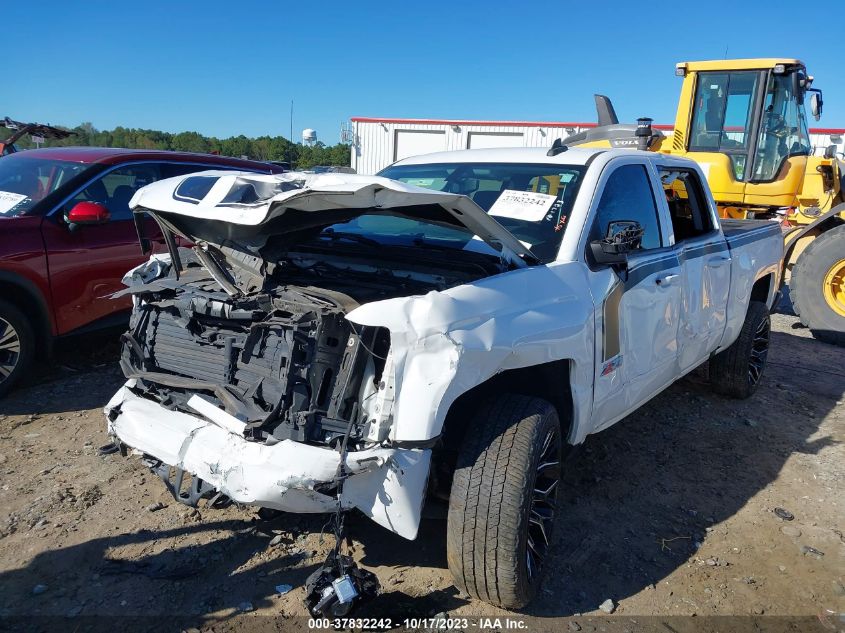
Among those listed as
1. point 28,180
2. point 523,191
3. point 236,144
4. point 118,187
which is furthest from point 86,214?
point 236,144

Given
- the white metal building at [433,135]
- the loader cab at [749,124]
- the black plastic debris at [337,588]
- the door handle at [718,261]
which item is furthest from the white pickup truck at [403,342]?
the white metal building at [433,135]

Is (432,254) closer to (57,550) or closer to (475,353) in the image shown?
(475,353)

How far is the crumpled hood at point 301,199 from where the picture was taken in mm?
2365

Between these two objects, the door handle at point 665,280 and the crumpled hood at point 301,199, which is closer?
the crumpled hood at point 301,199

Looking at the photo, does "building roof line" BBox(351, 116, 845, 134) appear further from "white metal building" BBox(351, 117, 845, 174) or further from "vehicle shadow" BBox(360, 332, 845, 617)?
"vehicle shadow" BBox(360, 332, 845, 617)

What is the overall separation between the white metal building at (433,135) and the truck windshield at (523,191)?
59.5 ft

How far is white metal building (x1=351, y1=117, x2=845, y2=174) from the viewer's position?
21.8 meters

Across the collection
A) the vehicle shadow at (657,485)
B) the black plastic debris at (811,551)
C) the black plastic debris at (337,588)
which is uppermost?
the black plastic debris at (337,588)

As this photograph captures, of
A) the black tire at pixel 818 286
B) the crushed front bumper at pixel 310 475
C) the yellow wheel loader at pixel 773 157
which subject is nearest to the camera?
the crushed front bumper at pixel 310 475

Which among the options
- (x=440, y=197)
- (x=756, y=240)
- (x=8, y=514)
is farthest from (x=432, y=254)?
(x=756, y=240)

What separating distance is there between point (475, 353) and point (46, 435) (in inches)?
125

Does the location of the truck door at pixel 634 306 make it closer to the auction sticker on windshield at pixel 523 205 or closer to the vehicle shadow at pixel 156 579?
the auction sticker on windshield at pixel 523 205

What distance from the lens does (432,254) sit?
122 inches

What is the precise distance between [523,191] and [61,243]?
11.2 ft
